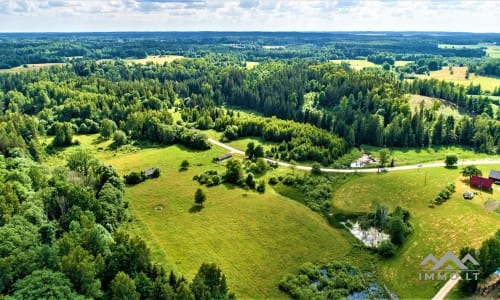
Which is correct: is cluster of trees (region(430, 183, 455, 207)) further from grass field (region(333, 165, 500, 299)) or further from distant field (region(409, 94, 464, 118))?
distant field (region(409, 94, 464, 118))

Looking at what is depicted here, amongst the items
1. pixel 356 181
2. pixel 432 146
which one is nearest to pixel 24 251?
pixel 356 181

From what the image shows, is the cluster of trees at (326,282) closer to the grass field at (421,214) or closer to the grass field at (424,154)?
the grass field at (421,214)

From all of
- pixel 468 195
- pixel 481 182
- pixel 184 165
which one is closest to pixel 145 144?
pixel 184 165

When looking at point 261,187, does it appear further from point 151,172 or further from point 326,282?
point 326,282

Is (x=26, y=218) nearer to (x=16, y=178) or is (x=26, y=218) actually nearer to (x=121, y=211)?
(x=16, y=178)

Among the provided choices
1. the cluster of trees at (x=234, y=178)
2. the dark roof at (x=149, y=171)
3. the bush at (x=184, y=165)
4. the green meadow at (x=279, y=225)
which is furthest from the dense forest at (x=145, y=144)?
the bush at (x=184, y=165)

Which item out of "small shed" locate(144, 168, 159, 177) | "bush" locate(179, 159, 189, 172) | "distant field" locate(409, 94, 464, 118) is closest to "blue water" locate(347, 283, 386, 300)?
"bush" locate(179, 159, 189, 172)
